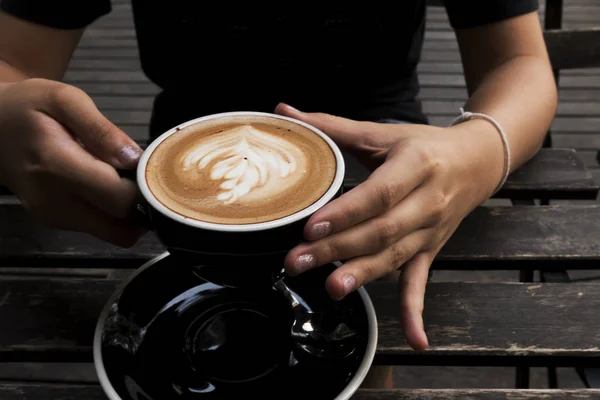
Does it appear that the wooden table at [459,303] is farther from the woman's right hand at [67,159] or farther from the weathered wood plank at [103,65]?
the weathered wood plank at [103,65]

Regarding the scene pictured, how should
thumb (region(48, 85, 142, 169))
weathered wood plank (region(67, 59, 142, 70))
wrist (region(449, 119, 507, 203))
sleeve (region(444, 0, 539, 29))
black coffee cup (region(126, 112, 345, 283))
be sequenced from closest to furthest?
1. black coffee cup (region(126, 112, 345, 283))
2. thumb (region(48, 85, 142, 169))
3. wrist (region(449, 119, 507, 203))
4. sleeve (region(444, 0, 539, 29))
5. weathered wood plank (region(67, 59, 142, 70))

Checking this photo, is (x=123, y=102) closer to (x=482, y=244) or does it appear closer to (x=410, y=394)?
(x=482, y=244)

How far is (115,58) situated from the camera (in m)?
2.04

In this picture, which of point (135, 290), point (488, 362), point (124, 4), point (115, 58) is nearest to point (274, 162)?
point (135, 290)

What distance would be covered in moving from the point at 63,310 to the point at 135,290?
10 cm

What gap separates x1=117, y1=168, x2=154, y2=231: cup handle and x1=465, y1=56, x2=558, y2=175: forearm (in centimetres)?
45

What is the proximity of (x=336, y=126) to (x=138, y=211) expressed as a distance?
0.24 m

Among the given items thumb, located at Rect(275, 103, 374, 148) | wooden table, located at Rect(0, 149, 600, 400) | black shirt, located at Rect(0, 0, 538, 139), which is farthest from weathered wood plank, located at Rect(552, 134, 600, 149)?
thumb, located at Rect(275, 103, 374, 148)

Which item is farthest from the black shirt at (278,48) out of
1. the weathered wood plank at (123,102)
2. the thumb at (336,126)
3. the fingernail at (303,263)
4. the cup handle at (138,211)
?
the weathered wood plank at (123,102)

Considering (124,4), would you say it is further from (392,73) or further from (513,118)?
Result: (513,118)

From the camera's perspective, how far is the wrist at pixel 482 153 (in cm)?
70

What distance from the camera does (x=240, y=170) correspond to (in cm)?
59

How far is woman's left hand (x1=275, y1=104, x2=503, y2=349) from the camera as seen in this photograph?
21.3 inches

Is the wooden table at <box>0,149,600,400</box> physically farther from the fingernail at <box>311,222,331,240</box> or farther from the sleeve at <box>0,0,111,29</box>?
the sleeve at <box>0,0,111,29</box>
